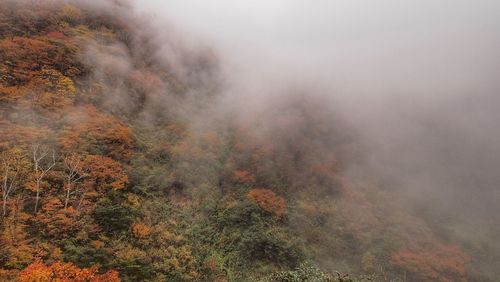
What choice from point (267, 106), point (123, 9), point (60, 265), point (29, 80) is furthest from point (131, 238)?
point (123, 9)

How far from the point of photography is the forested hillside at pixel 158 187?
20.9 metres

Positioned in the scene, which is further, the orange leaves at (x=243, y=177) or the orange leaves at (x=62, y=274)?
the orange leaves at (x=243, y=177)

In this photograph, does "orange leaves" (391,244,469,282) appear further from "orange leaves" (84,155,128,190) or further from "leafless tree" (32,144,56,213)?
"leafless tree" (32,144,56,213)

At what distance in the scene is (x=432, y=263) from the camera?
89.1 feet

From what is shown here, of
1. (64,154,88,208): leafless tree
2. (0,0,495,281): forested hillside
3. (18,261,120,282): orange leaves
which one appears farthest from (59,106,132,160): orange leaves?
(18,261,120,282): orange leaves

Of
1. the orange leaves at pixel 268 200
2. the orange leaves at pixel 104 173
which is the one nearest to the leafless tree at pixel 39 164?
the orange leaves at pixel 104 173

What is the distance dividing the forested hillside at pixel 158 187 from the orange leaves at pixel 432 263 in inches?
4.5

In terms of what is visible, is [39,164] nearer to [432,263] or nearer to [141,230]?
[141,230]

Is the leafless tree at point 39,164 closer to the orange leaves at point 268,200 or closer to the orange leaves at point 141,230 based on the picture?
the orange leaves at point 141,230

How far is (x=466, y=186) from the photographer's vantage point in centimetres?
4438

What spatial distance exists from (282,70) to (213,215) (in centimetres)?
4169

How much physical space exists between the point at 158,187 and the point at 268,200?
11.6 metres

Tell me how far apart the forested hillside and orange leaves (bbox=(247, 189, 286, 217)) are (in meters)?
0.16

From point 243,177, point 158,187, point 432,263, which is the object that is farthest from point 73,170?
point 432,263
